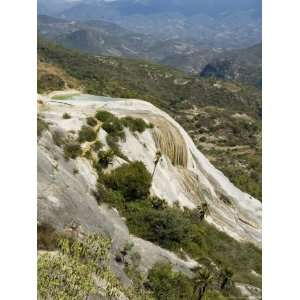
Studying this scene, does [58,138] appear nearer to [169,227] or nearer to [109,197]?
[109,197]

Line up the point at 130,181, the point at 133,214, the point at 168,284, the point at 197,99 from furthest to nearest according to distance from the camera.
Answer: the point at 197,99, the point at 130,181, the point at 133,214, the point at 168,284

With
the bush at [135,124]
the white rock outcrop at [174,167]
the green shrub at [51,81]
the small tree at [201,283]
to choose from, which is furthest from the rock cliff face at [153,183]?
the green shrub at [51,81]

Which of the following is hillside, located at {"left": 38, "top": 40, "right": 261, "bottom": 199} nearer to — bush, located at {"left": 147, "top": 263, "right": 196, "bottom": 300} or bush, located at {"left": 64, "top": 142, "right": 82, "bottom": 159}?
bush, located at {"left": 64, "top": 142, "right": 82, "bottom": 159}

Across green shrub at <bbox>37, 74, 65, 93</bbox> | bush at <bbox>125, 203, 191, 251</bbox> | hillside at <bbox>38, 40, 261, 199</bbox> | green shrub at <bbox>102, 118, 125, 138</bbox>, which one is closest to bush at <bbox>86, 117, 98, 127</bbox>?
green shrub at <bbox>102, 118, 125, 138</bbox>

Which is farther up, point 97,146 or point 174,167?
point 97,146

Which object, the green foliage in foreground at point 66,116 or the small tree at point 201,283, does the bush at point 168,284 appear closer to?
the small tree at point 201,283

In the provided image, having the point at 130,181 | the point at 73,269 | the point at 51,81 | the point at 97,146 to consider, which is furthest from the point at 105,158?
the point at 51,81
